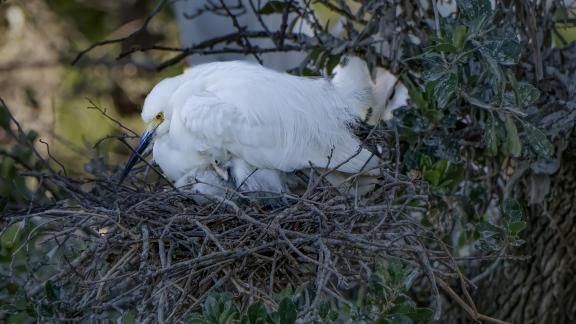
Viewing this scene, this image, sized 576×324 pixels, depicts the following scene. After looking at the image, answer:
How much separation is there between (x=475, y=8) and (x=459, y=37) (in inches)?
4.6

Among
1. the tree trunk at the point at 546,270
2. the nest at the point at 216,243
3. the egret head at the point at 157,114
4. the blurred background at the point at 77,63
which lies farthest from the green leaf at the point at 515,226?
the blurred background at the point at 77,63

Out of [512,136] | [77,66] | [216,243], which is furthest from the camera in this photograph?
[77,66]

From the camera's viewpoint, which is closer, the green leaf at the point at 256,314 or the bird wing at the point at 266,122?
the green leaf at the point at 256,314

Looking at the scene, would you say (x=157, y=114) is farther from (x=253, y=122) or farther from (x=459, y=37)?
(x=459, y=37)

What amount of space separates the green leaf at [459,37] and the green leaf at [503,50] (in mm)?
55

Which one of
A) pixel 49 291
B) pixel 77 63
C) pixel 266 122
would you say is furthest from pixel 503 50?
pixel 77 63

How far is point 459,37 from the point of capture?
2.25 metres

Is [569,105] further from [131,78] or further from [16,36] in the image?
[16,36]

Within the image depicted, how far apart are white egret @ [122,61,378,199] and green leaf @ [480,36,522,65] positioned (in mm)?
492

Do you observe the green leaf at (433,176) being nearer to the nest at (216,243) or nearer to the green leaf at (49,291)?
the nest at (216,243)

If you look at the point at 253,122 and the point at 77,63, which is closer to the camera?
the point at 253,122

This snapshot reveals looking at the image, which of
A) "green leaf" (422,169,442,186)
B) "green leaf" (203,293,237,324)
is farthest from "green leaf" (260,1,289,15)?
"green leaf" (203,293,237,324)

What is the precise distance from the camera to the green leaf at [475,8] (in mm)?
2303

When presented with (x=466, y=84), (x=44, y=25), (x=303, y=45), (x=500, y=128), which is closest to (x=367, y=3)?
(x=303, y=45)
